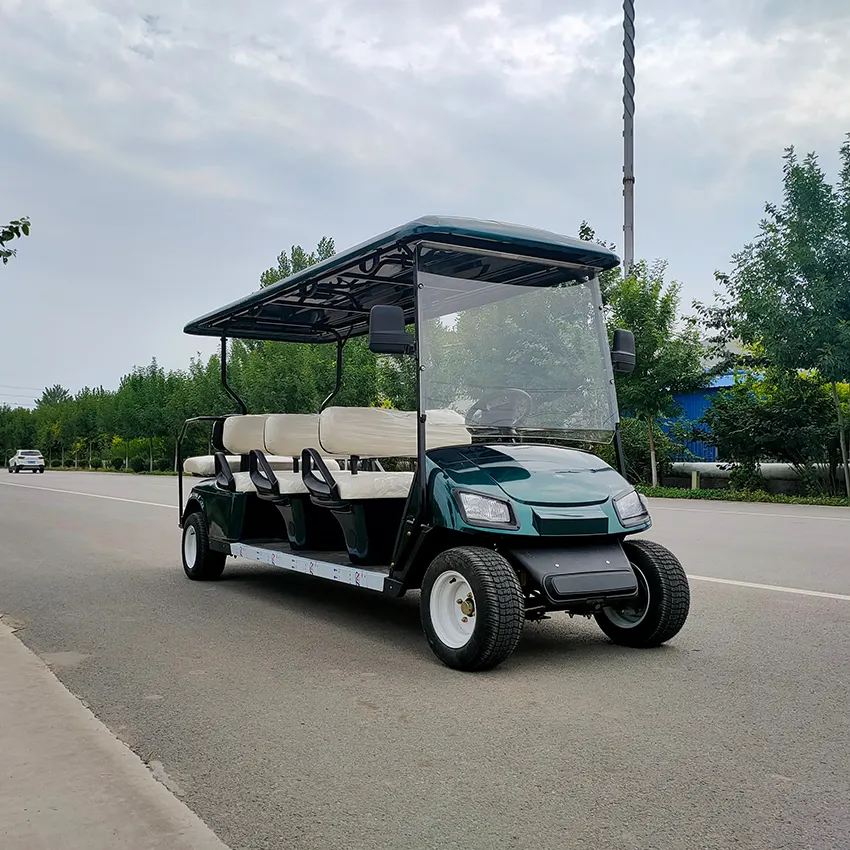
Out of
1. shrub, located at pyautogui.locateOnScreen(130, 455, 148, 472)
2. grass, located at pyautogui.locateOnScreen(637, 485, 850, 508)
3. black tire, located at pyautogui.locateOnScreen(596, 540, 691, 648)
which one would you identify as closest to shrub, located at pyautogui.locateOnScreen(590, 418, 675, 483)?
grass, located at pyautogui.locateOnScreen(637, 485, 850, 508)

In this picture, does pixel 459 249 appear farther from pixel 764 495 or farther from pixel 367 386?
pixel 764 495

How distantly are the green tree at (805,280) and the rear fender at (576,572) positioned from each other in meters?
15.5

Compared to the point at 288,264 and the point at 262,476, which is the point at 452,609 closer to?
the point at 262,476

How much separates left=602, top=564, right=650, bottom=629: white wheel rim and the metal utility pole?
20296 millimetres

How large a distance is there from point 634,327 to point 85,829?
23.0 m

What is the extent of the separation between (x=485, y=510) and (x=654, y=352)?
791 inches

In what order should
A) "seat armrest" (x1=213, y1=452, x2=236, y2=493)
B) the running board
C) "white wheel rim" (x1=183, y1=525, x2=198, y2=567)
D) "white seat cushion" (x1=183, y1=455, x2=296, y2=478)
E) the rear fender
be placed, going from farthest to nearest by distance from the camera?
1. "white wheel rim" (x1=183, y1=525, x2=198, y2=567)
2. "white seat cushion" (x1=183, y1=455, x2=296, y2=478)
3. "seat armrest" (x1=213, y1=452, x2=236, y2=493)
4. the running board
5. the rear fender

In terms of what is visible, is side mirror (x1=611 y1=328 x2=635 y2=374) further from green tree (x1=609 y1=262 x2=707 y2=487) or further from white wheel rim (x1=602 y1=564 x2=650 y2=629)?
green tree (x1=609 y1=262 x2=707 y2=487)

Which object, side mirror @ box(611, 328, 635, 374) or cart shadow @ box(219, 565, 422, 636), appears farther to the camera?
cart shadow @ box(219, 565, 422, 636)

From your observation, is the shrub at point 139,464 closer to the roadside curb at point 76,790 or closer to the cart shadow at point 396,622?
the cart shadow at point 396,622

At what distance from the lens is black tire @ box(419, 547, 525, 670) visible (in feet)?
17.2

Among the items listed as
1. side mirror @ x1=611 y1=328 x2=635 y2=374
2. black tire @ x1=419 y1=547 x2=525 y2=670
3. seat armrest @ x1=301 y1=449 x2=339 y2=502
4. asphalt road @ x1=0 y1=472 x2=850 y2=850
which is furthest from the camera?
seat armrest @ x1=301 y1=449 x2=339 y2=502

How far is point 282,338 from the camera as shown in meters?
10.0

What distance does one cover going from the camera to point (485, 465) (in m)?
5.85
